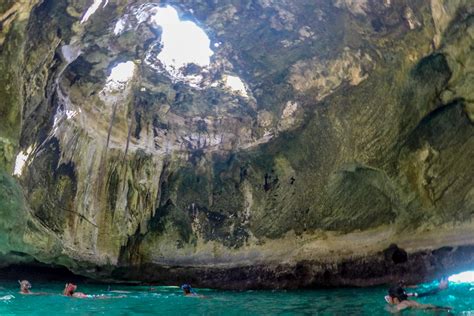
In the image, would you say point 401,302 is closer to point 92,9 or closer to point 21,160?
point 92,9

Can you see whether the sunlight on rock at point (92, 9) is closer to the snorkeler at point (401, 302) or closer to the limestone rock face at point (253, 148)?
the limestone rock face at point (253, 148)

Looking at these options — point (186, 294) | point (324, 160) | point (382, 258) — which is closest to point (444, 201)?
point (382, 258)

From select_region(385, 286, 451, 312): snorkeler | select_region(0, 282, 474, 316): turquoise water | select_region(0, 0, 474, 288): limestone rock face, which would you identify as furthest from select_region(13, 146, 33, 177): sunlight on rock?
select_region(385, 286, 451, 312): snorkeler

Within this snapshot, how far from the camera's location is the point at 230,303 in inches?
504

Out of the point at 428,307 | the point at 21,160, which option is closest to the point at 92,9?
the point at 21,160

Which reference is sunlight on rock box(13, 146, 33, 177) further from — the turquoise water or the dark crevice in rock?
the dark crevice in rock

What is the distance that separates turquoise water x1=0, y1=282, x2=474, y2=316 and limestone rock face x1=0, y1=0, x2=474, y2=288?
1.26m

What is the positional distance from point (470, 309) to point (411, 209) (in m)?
4.93

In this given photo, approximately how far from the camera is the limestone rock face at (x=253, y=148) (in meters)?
12.3

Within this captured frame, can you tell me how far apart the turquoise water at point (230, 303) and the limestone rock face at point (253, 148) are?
1255mm

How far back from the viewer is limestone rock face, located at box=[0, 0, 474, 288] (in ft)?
40.3

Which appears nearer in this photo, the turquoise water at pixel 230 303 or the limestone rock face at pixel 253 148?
the turquoise water at pixel 230 303

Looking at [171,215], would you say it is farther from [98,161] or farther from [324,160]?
[324,160]

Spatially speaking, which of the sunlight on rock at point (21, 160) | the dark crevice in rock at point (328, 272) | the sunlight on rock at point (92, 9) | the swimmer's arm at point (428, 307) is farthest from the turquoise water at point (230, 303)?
the sunlight on rock at point (92, 9)
